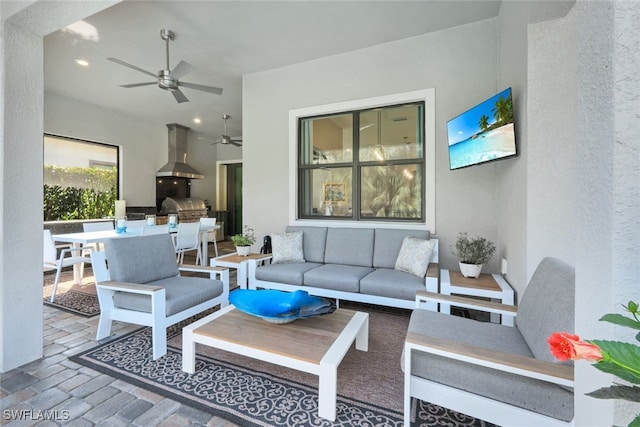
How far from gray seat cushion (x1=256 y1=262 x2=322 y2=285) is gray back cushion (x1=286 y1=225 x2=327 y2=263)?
0.77 feet

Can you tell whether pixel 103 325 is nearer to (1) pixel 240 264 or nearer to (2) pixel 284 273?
(1) pixel 240 264

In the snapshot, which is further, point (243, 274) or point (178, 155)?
point (178, 155)

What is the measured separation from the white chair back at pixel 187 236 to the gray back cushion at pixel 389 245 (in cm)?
288

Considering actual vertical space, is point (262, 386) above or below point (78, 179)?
below

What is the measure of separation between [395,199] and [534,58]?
2.03 metres

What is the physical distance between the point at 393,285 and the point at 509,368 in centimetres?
153

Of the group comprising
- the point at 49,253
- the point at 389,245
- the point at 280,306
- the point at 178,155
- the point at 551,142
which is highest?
the point at 178,155

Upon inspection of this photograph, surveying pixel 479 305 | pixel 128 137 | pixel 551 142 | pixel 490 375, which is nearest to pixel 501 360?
pixel 490 375

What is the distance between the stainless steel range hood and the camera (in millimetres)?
6680

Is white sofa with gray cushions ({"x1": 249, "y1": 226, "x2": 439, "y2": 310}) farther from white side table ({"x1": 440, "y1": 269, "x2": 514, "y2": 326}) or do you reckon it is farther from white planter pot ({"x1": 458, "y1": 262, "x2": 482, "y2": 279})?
white planter pot ({"x1": 458, "y1": 262, "x2": 482, "y2": 279})

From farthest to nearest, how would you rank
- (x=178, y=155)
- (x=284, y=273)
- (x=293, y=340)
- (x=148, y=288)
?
(x=178, y=155) < (x=284, y=273) < (x=148, y=288) < (x=293, y=340)

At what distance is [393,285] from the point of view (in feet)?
8.71

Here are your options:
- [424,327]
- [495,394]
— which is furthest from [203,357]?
[495,394]

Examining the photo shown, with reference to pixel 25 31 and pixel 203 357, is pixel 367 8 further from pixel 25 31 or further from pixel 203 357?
pixel 203 357
